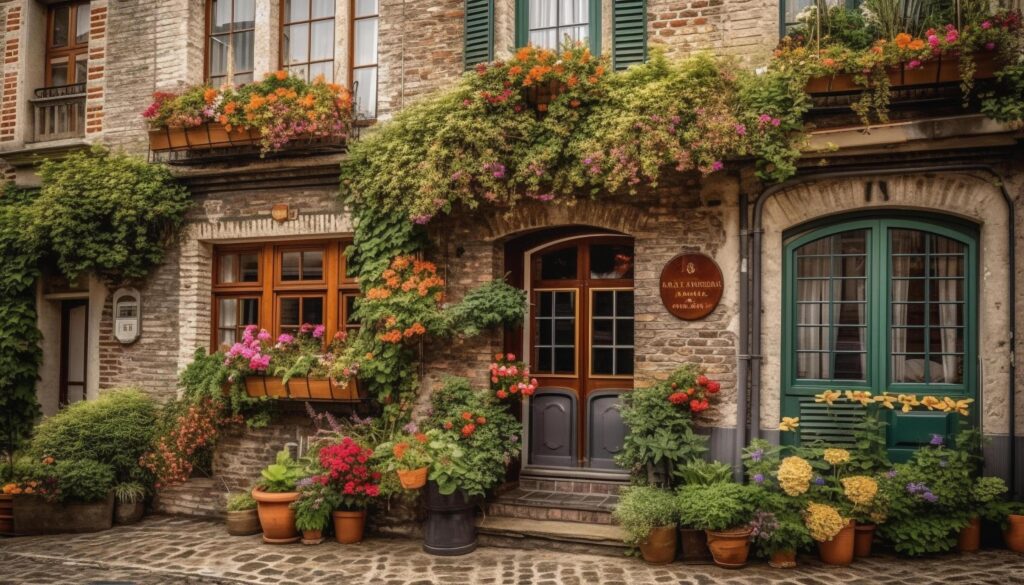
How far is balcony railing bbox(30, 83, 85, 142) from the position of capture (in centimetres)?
1009

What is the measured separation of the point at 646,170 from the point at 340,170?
345cm

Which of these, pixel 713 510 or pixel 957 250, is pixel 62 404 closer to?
pixel 713 510

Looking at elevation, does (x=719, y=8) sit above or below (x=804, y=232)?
above

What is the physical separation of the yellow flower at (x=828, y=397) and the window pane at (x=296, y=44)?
6669mm

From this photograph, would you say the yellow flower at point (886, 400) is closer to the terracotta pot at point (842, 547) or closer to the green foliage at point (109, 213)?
the terracotta pot at point (842, 547)

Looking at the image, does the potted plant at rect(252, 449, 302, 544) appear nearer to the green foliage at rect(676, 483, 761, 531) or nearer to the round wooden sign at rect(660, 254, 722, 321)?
the green foliage at rect(676, 483, 761, 531)

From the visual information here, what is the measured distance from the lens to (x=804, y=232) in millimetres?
7301

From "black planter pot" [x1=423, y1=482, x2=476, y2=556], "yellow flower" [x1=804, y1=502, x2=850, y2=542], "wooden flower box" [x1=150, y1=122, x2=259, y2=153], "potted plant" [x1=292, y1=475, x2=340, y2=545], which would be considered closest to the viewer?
"yellow flower" [x1=804, y1=502, x2=850, y2=542]

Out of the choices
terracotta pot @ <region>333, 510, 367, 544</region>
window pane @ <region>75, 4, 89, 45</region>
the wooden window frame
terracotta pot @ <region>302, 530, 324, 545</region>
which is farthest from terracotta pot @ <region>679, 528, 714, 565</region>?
window pane @ <region>75, 4, 89, 45</region>

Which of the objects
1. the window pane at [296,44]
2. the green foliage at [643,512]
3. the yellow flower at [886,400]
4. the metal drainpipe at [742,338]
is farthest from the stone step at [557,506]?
the window pane at [296,44]

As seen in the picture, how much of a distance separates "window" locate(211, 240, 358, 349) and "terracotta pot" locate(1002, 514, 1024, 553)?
638cm

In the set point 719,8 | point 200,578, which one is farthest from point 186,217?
point 719,8

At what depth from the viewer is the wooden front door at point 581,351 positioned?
8211mm

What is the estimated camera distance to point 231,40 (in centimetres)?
959
